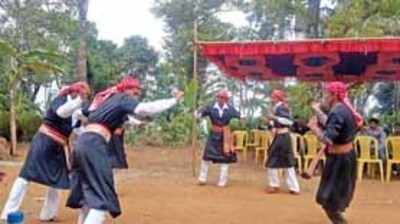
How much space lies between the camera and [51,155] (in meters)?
7.08

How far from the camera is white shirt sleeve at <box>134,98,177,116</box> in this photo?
532 centimetres

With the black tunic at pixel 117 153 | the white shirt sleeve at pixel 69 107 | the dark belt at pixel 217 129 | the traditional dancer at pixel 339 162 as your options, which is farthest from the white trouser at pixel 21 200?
the dark belt at pixel 217 129

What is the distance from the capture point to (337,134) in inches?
264

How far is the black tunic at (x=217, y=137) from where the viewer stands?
1085 cm

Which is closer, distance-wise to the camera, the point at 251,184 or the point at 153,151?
the point at 251,184

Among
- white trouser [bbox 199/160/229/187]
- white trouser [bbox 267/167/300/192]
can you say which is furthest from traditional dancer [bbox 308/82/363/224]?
white trouser [bbox 199/160/229/187]

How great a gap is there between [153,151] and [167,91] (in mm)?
6455

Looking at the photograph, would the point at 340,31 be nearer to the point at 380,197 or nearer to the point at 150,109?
the point at 380,197

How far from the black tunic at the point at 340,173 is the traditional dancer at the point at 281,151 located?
3.14 metres

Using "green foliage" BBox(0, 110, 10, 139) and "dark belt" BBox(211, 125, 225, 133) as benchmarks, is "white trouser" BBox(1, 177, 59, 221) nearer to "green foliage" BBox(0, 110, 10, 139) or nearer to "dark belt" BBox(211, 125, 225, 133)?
"dark belt" BBox(211, 125, 225, 133)

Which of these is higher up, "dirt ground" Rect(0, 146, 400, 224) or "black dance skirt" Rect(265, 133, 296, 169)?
"black dance skirt" Rect(265, 133, 296, 169)

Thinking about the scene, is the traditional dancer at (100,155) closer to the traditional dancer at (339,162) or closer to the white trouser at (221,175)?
the traditional dancer at (339,162)

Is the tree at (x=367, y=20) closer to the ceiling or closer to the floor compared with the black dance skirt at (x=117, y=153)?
closer to the ceiling

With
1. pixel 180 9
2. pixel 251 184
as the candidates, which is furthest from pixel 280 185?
pixel 180 9
